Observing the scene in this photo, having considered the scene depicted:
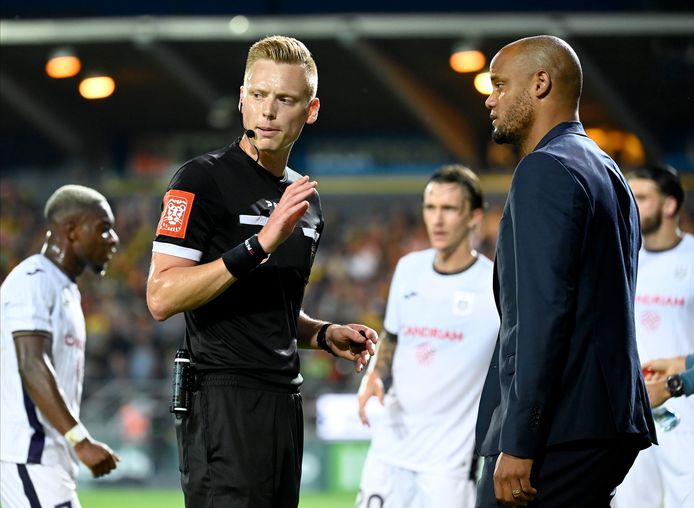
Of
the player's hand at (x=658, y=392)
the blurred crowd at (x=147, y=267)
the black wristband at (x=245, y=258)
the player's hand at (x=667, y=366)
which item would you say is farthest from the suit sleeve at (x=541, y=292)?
the blurred crowd at (x=147, y=267)

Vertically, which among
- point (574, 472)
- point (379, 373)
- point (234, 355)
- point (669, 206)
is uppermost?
point (669, 206)

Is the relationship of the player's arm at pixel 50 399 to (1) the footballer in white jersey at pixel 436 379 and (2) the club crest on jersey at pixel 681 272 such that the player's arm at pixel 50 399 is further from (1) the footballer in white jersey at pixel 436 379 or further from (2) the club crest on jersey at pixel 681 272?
(2) the club crest on jersey at pixel 681 272

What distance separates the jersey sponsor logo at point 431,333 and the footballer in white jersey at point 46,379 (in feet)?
6.63

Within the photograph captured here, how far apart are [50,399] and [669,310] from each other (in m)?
3.90

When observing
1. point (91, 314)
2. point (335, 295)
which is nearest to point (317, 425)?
point (335, 295)

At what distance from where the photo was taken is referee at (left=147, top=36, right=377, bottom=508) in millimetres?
3893

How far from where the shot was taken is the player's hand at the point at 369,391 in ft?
21.0

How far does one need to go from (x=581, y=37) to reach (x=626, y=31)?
0.74m

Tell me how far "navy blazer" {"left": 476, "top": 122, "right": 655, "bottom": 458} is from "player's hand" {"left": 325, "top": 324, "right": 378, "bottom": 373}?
2.63ft

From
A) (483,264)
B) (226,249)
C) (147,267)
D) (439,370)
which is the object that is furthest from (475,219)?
(147,267)

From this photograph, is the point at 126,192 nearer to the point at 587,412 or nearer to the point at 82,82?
the point at 82,82

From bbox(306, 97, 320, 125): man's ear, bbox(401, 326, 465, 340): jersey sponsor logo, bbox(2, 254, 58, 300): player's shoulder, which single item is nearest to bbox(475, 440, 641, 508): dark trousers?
bbox(306, 97, 320, 125): man's ear

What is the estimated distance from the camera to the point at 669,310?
22.7 ft

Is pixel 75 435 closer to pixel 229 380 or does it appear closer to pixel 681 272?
pixel 229 380
